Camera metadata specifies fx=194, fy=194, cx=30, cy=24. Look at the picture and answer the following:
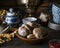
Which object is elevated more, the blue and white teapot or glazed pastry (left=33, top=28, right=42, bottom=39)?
the blue and white teapot

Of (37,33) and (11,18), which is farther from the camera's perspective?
(11,18)

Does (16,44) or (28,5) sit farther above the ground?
(28,5)

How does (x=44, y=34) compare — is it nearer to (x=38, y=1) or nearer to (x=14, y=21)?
(x=14, y=21)

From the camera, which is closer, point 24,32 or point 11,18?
point 24,32

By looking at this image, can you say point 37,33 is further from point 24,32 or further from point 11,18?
point 11,18

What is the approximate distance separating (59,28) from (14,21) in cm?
25

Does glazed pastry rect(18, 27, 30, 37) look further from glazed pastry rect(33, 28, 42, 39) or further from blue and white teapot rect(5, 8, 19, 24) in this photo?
blue and white teapot rect(5, 8, 19, 24)

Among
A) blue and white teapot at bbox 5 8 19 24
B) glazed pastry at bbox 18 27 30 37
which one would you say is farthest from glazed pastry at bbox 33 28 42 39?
blue and white teapot at bbox 5 8 19 24

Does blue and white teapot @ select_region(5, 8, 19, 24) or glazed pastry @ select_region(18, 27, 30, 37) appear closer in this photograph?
glazed pastry @ select_region(18, 27, 30, 37)

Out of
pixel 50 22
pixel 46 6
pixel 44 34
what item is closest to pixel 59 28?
pixel 50 22

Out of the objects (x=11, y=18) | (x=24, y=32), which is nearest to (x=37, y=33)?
(x=24, y=32)

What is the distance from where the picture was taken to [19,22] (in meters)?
1.11

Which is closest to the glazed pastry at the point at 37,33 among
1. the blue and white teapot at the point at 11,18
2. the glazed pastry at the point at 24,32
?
the glazed pastry at the point at 24,32

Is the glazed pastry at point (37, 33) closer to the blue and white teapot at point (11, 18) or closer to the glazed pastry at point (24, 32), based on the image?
the glazed pastry at point (24, 32)
